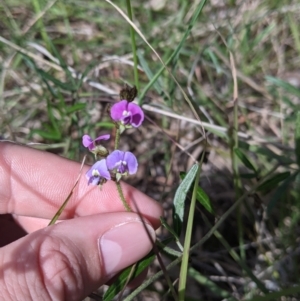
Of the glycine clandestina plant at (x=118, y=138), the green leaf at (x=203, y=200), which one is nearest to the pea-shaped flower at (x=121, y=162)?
the glycine clandestina plant at (x=118, y=138)

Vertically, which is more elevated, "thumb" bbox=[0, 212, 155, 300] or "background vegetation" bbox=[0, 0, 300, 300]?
"background vegetation" bbox=[0, 0, 300, 300]

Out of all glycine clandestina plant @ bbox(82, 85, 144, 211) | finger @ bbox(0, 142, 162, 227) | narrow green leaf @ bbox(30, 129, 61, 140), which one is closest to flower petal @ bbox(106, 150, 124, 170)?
glycine clandestina plant @ bbox(82, 85, 144, 211)

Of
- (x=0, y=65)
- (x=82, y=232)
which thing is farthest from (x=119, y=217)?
(x=0, y=65)

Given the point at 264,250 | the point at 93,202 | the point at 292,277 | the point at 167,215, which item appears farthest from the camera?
the point at 167,215

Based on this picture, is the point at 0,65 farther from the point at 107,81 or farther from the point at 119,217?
the point at 119,217

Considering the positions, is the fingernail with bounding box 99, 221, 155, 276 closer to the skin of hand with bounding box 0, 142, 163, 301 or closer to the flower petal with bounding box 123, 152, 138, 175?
the skin of hand with bounding box 0, 142, 163, 301

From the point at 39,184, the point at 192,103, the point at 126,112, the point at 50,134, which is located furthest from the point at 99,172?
the point at 50,134

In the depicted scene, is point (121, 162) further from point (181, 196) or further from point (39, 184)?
point (39, 184)
